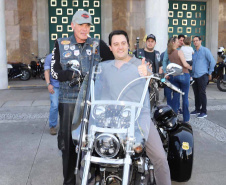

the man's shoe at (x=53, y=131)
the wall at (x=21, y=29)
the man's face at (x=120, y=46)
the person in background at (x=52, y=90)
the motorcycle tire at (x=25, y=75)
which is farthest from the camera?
the wall at (x=21, y=29)

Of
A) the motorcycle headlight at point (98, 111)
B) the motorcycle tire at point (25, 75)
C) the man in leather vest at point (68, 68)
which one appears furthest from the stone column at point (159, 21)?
the motorcycle headlight at point (98, 111)

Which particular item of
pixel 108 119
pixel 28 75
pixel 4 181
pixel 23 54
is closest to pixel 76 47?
pixel 108 119

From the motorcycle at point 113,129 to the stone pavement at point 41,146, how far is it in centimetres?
145

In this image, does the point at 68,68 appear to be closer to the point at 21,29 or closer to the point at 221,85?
the point at 221,85

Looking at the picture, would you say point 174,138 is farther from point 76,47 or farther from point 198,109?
point 198,109

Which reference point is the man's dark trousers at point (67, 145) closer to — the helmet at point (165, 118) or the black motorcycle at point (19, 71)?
the helmet at point (165, 118)

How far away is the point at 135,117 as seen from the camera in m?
2.52

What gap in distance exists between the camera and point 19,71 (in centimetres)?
1362

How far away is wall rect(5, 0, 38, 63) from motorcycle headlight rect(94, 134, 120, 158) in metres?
13.0

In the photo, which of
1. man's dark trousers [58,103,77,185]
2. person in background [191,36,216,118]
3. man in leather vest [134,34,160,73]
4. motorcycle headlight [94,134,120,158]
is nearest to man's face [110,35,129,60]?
man's dark trousers [58,103,77,185]

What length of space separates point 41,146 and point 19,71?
901 centimetres

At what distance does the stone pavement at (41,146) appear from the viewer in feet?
13.4

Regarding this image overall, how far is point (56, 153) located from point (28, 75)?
942cm

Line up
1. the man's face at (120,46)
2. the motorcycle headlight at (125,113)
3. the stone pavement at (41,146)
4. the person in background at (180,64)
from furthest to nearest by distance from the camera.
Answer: the person in background at (180,64) → the stone pavement at (41,146) → the man's face at (120,46) → the motorcycle headlight at (125,113)
